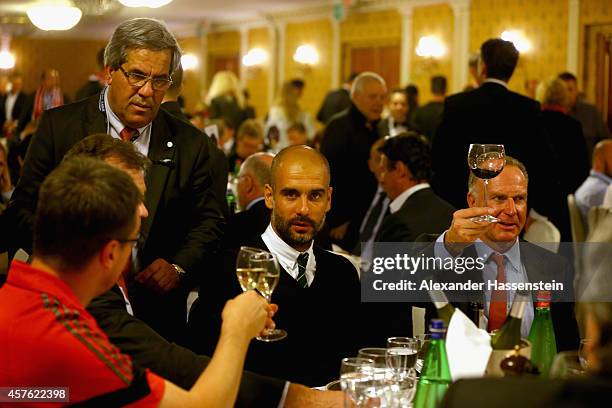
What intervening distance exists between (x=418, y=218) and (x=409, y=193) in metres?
0.28

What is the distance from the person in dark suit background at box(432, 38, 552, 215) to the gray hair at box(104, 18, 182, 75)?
78.4 inches

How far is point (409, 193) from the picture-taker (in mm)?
4305

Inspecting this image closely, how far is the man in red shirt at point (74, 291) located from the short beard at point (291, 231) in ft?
3.71

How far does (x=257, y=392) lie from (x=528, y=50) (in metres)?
9.74

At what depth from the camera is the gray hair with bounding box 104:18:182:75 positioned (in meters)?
2.79

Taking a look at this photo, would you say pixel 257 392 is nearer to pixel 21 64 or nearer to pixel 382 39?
pixel 382 39

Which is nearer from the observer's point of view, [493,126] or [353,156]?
[493,126]

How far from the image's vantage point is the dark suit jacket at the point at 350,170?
231 inches

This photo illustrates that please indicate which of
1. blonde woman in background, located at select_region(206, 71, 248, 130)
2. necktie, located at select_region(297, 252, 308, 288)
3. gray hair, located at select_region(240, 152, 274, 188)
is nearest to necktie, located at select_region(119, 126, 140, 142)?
necktie, located at select_region(297, 252, 308, 288)

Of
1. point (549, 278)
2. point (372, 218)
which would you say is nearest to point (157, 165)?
point (549, 278)

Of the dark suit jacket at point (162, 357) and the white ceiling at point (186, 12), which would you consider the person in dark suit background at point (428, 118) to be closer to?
the white ceiling at point (186, 12)

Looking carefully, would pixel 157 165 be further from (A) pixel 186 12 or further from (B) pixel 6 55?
(B) pixel 6 55

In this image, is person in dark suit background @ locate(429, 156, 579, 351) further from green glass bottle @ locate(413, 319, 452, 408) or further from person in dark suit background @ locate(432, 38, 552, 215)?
person in dark suit background @ locate(432, 38, 552, 215)

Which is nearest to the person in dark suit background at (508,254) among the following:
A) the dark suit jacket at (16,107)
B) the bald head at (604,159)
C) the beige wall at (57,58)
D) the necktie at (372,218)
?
the necktie at (372,218)
